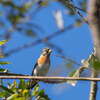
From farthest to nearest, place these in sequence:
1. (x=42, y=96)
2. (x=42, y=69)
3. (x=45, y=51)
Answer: (x=45, y=51) < (x=42, y=69) < (x=42, y=96)

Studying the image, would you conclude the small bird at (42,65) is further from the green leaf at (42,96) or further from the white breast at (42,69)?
the green leaf at (42,96)

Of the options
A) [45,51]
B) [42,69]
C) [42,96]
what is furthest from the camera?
[45,51]

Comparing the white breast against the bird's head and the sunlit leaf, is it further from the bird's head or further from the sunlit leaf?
the sunlit leaf

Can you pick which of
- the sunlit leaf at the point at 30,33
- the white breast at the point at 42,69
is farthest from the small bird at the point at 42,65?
the sunlit leaf at the point at 30,33

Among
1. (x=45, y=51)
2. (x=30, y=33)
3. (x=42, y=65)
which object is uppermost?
(x=45, y=51)

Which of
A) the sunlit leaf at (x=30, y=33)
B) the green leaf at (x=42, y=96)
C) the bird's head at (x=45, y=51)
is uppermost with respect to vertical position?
the bird's head at (x=45, y=51)

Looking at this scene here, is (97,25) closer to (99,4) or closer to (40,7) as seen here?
(99,4)

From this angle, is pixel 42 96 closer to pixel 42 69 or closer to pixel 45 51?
pixel 42 69

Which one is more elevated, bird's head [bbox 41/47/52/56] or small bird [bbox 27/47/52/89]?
bird's head [bbox 41/47/52/56]

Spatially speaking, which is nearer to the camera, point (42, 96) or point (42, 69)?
point (42, 96)

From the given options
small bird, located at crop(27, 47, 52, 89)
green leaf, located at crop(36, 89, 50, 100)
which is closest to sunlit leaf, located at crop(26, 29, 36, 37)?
green leaf, located at crop(36, 89, 50, 100)

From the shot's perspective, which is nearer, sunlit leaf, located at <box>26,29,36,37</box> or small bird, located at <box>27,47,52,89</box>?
sunlit leaf, located at <box>26,29,36,37</box>

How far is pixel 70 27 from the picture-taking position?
41.9 inches

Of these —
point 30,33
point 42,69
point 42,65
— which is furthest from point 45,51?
point 30,33
